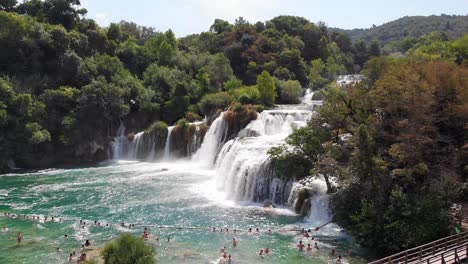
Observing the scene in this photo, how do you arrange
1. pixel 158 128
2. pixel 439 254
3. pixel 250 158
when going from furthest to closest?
pixel 158 128 → pixel 250 158 → pixel 439 254

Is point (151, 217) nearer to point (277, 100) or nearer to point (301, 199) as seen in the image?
point (301, 199)

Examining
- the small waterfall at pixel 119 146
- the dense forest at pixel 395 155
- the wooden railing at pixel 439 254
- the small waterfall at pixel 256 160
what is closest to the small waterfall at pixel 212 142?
the small waterfall at pixel 256 160

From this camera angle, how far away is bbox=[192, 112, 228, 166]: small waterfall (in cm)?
4972

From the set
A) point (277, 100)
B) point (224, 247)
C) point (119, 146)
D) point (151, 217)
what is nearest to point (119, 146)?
point (119, 146)

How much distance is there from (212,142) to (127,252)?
3259 centimetres

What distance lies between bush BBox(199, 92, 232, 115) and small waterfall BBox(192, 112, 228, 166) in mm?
4051

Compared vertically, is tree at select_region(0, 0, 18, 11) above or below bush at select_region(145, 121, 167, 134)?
above

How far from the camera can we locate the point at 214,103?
56.2 meters

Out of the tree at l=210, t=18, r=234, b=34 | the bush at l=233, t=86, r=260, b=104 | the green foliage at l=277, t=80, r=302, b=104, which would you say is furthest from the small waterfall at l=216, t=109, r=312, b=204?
the tree at l=210, t=18, r=234, b=34

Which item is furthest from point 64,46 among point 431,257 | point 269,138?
point 431,257

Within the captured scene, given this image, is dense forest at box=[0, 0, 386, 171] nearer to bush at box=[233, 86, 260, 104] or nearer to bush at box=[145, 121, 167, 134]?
bush at box=[233, 86, 260, 104]

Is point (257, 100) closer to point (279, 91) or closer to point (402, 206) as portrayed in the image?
point (279, 91)

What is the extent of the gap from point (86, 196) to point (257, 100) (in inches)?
1051

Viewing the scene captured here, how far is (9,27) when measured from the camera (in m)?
58.7
